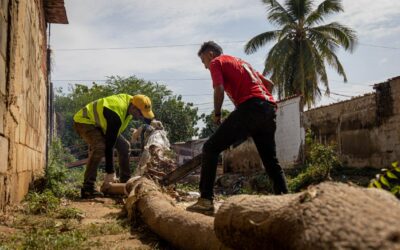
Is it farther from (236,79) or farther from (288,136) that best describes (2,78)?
(288,136)

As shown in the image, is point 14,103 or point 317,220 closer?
point 317,220

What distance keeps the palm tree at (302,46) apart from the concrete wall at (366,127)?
8.79 m

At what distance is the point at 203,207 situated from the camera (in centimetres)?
379

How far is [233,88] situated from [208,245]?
6.28ft

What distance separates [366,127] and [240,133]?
9897mm

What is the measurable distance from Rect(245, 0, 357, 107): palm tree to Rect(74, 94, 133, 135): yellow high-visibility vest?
17452 mm

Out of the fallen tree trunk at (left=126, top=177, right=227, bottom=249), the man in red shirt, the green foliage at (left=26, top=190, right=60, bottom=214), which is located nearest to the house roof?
the green foliage at (left=26, top=190, right=60, bottom=214)

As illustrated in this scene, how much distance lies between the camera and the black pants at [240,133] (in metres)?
3.88

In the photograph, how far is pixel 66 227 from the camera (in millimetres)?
3682

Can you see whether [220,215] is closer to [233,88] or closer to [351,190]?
[351,190]

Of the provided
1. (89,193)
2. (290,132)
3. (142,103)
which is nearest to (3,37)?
(142,103)

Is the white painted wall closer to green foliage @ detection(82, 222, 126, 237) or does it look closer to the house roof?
the house roof

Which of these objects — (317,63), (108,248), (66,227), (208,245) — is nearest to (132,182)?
(66,227)

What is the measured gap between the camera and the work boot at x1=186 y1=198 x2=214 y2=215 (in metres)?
3.76
